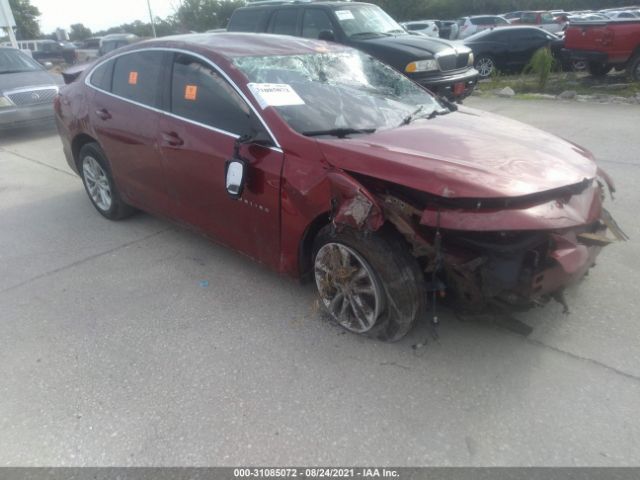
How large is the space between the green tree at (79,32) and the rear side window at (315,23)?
73276 mm

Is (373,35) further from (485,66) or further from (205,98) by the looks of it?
(485,66)

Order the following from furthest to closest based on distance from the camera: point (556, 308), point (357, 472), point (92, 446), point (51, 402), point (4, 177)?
1. point (4, 177)
2. point (556, 308)
3. point (51, 402)
4. point (92, 446)
5. point (357, 472)

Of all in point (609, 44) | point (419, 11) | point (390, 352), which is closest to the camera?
point (390, 352)

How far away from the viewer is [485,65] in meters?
13.7

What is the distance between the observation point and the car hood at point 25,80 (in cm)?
858

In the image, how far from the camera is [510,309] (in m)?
2.68

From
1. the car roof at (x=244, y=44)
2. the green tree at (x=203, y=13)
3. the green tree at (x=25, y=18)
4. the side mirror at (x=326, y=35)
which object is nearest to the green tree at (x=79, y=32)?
the green tree at (x=25, y=18)

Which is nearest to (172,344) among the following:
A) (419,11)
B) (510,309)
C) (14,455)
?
(14,455)

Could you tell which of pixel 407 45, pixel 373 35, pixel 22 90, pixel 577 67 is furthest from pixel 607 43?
pixel 22 90

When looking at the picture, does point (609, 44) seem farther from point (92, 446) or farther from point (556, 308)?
point (92, 446)

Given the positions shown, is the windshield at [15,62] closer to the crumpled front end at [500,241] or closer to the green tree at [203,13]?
the crumpled front end at [500,241]

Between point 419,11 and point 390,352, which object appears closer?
point 390,352

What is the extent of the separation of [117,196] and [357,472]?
3511mm

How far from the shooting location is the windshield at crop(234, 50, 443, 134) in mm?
3086
